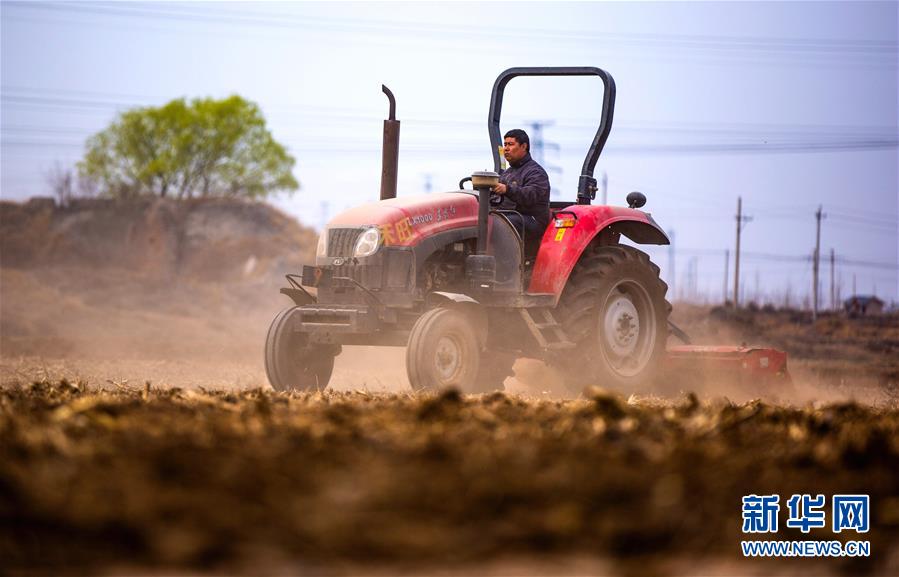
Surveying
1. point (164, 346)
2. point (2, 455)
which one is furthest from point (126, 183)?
point (2, 455)

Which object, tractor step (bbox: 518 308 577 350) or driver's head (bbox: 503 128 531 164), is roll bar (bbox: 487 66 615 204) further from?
tractor step (bbox: 518 308 577 350)

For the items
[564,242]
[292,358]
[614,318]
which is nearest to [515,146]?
[564,242]

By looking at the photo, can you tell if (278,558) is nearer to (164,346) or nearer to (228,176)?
(164,346)

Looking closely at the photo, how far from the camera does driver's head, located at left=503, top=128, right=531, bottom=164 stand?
9.37 m

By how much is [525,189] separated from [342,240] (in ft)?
4.90

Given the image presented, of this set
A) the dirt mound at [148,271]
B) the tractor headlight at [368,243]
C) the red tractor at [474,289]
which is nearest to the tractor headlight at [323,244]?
the red tractor at [474,289]

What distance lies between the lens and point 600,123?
985cm

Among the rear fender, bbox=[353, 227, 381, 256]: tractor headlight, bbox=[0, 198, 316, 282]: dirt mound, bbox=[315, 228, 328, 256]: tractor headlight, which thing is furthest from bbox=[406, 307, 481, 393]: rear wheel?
bbox=[0, 198, 316, 282]: dirt mound

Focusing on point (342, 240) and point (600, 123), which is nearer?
point (342, 240)

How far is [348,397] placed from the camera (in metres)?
7.14

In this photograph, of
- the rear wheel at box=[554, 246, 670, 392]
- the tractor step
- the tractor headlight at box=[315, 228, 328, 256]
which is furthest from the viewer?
the rear wheel at box=[554, 246, 670, 392]

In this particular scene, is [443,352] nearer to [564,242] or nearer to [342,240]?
[342,240]

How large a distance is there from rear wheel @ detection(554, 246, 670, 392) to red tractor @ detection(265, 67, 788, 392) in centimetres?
1

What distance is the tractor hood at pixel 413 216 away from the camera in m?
8.67
